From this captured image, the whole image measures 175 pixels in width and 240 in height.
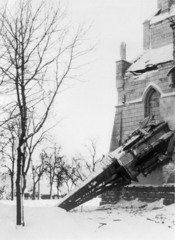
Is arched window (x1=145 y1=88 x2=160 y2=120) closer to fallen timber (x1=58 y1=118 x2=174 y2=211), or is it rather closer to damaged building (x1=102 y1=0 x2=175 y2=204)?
damaged building (x1=102 y1=0 x2=175 y2=204)

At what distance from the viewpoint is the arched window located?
19797 millimetres

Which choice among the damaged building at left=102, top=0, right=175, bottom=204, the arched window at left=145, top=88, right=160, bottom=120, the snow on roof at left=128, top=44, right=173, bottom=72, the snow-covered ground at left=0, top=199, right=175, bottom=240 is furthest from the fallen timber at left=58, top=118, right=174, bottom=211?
the snow on roof at left=128, top=44, right=173, bottom=72

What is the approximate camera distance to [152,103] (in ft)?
65.9

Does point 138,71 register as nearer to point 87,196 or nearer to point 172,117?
point 172,117

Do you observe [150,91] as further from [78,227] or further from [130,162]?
[78,227]

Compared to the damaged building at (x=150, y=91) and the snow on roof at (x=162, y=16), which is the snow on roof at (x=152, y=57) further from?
the snow on roof at (x=162, y=16)

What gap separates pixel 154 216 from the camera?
47.0 ft

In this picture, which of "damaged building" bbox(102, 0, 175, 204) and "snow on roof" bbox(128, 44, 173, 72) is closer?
"damaged building" bbox(102, 0, 175, 204)

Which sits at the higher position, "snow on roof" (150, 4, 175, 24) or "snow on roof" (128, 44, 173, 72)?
"snow on roof" (150, 4, 175, 24)

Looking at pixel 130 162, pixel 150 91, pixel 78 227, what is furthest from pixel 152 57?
pixel 78 227

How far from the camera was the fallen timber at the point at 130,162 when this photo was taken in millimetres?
16031

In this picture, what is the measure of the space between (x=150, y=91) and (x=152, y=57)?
7.28 feet

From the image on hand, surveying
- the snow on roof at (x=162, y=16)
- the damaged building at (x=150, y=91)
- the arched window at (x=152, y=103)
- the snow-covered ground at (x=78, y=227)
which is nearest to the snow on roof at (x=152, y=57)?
the damaged building at (x=150, y=91)

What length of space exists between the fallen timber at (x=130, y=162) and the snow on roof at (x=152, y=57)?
441cm
